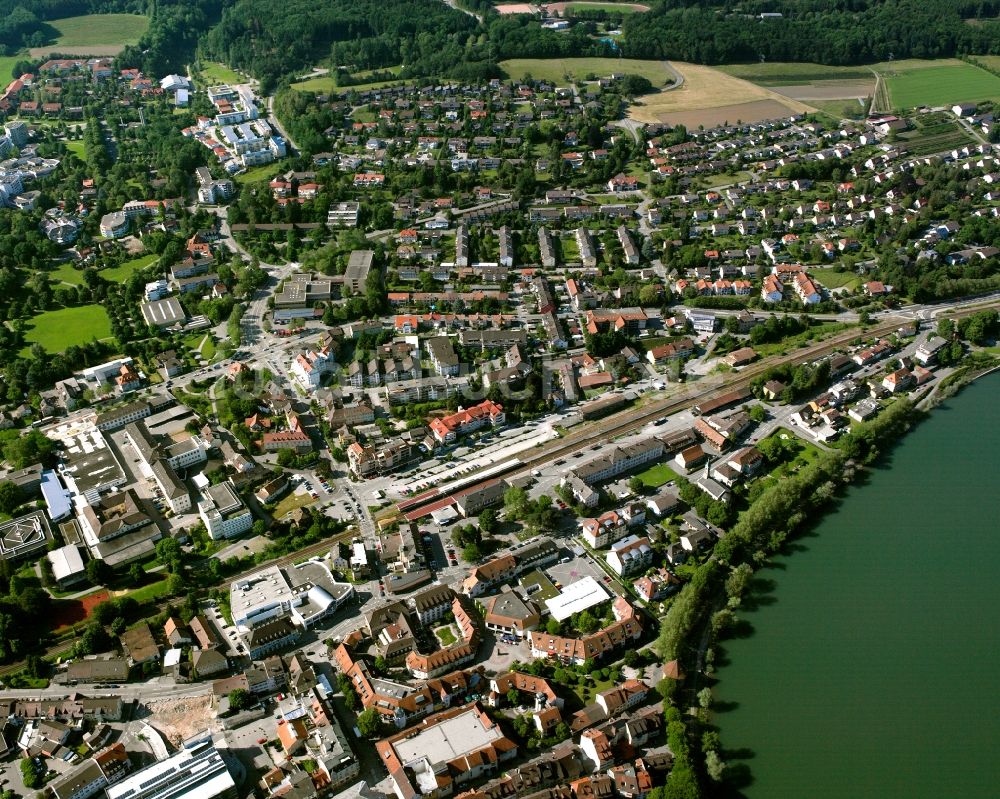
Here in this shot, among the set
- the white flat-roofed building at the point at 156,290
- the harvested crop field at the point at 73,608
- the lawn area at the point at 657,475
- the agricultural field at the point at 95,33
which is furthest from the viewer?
the agricultural field at the point at 95,33

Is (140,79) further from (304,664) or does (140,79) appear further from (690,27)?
(304,664)

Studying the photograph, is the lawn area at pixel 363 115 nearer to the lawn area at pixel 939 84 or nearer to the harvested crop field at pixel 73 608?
the lawn area at pixel 939 84

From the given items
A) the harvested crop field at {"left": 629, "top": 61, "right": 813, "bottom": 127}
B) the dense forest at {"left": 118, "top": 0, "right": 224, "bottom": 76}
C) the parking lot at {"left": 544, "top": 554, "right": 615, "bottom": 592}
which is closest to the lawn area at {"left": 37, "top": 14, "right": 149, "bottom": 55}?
the dense forest at {"left": 118, "top": 0, "right": 224, "bottom": 76}

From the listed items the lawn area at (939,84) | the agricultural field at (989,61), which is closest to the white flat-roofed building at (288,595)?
the lawn area at (939,84)

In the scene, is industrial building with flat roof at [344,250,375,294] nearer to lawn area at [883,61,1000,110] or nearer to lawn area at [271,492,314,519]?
lawn area at [271,492,314,519]

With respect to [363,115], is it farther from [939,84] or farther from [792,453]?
[939,84]

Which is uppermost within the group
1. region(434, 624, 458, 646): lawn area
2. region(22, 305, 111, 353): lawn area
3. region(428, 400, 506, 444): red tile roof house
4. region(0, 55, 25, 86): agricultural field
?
region(0, 55, 25, 86): agricultural field
